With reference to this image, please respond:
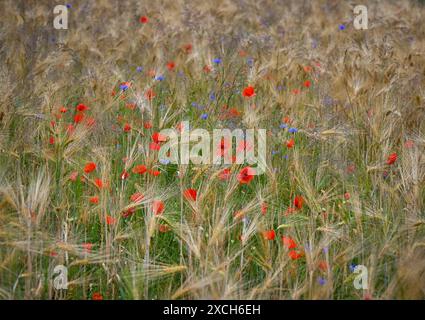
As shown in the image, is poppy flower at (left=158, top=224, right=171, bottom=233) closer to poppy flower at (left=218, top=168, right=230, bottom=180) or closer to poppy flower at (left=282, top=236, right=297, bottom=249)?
poppy flower at (left=218, top=168, right=230, bottom=180)

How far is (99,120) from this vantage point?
9.85 feet

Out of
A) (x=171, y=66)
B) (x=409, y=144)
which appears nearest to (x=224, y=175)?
(x=409, y=144)

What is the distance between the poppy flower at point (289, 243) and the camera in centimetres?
201

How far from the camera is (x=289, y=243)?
2.02 metres

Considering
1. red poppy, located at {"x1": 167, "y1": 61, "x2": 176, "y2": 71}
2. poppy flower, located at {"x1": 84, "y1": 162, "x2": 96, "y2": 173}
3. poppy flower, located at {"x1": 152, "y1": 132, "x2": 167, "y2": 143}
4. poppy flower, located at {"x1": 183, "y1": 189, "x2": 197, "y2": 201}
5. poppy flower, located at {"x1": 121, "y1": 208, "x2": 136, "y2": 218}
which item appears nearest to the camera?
poppy flower, located at {"x1": 183, "y1": 189, "x2": 197, "y2": 201}

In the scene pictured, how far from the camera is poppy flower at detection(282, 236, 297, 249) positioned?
2008mm

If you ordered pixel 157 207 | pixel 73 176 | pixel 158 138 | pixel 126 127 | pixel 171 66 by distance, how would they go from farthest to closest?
1. pixel 171 66
2. pixel 126 127
3. pixel 158 138
4. pixel 73 176
5. pixel 157 207

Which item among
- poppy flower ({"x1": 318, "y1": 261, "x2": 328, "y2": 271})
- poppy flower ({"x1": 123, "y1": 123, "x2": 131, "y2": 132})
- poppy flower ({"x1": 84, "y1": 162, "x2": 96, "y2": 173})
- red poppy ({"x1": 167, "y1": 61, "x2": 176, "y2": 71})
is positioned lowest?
poppy flower ({"x1": 318, "y1": 261, "x2": 328, "y2": 271})

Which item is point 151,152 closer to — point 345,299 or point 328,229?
point 328,229

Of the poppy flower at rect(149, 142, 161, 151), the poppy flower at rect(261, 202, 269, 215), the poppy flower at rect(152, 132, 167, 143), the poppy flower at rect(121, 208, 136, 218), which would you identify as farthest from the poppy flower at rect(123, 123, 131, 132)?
the poppy flower at rect(261, 202, 269, 215)

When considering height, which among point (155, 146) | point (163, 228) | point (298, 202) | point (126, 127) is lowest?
point (163, 228)

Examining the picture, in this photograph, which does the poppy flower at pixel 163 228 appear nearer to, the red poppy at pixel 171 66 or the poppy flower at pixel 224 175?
the poppy flower at pixel 224 175

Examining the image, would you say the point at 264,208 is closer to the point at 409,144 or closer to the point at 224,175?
the point at 224,175

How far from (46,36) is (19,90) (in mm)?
1465
